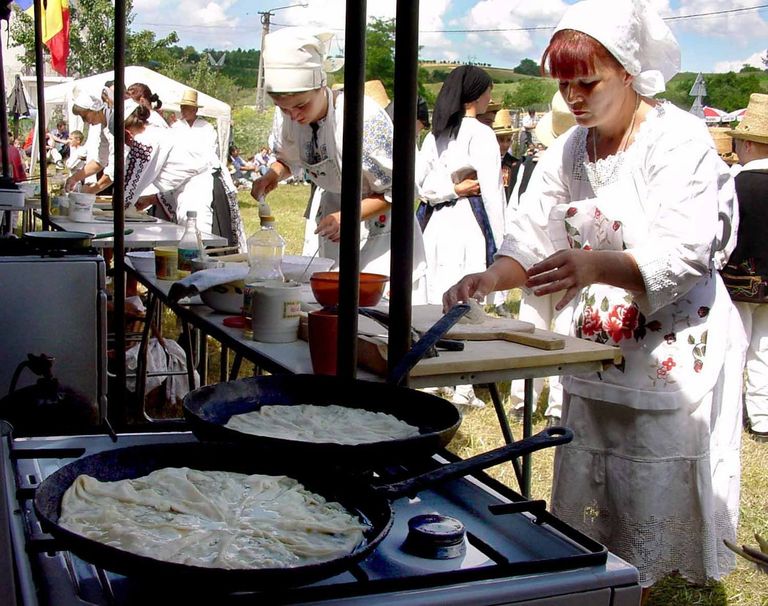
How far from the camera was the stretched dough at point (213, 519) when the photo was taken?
0.83m

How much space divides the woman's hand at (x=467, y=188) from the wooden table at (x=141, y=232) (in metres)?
1.45

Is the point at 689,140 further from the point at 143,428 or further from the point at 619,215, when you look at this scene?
the point at 143,428

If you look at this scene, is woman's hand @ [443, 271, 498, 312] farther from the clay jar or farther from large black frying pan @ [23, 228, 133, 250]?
large black frying pan @ [23, 228, 133, 250]

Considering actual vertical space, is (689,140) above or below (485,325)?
above

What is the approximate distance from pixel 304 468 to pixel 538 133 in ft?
16.6

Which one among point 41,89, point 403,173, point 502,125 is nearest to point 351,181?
point 403,173

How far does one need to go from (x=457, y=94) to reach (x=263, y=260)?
107 inches

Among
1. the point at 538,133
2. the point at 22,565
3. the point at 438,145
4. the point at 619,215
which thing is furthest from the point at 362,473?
the point at 538,133

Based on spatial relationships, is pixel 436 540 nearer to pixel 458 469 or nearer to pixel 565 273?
pixel 458 469

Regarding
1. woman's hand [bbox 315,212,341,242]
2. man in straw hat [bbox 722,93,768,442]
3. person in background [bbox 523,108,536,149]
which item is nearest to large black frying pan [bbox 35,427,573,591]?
woman's hand [bbox 315,212,341,242]

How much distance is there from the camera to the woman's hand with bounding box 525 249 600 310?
207 centimetres

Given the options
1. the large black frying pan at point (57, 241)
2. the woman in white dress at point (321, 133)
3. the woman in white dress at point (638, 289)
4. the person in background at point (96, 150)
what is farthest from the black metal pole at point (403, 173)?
the person in background at point (96, 150)

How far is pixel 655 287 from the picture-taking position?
2.17 metres

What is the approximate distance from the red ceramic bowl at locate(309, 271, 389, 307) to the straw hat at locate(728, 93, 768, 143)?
290 centimetres
